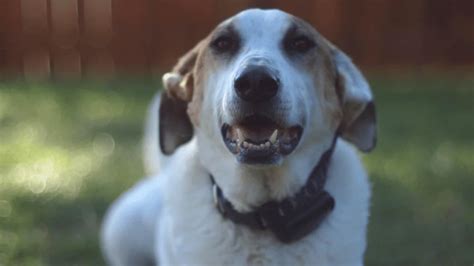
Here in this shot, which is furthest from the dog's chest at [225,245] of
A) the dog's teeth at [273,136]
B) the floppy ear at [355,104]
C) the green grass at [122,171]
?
the green grass at [122,171]

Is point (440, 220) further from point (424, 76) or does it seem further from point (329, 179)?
point (424, 76)

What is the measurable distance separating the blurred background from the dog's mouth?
1633 millimetres

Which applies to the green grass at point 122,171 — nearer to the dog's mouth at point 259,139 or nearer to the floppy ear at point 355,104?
the floppy ear at point 355,104

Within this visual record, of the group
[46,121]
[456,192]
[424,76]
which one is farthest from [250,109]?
[424,76]

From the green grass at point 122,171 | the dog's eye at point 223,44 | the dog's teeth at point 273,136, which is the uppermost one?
the dog's eye at point 223,44

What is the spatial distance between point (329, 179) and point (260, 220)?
1.22 feet

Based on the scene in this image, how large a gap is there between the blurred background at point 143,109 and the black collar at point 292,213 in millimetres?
1361

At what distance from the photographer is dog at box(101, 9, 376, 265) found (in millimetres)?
3492

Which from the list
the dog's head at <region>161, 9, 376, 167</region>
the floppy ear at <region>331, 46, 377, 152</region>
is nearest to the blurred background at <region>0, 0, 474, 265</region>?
the floppy ear at <region>331, 46, 377, 152</region>

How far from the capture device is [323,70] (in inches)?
152

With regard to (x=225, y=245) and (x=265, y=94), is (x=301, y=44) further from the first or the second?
(x=225, y=245)

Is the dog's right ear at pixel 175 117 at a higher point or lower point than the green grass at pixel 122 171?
higher

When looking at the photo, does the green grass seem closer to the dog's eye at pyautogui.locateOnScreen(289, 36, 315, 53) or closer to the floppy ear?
the floppy ear

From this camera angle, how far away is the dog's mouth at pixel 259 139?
343 centimetres
